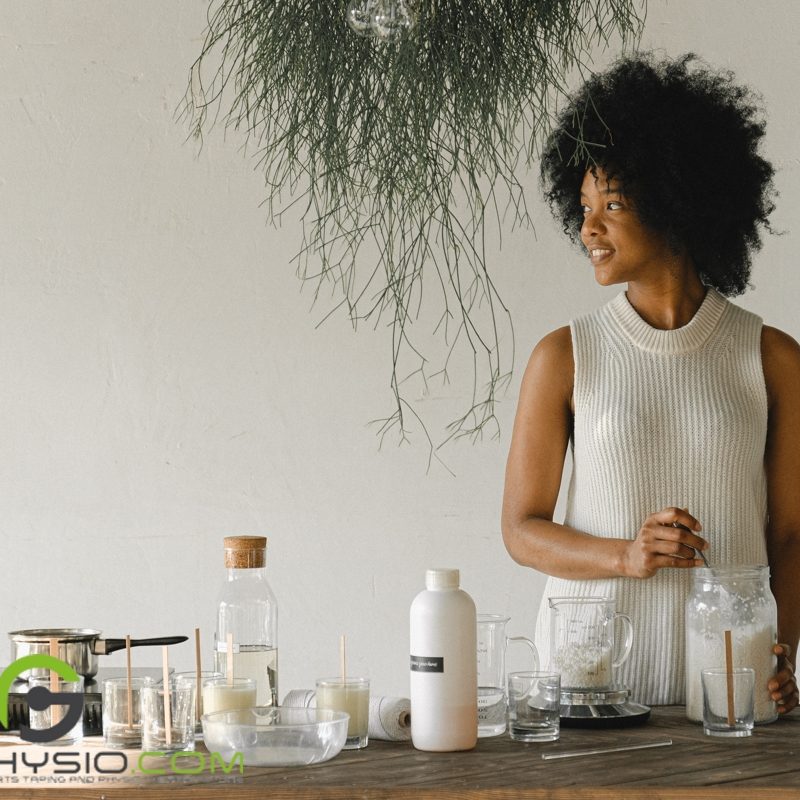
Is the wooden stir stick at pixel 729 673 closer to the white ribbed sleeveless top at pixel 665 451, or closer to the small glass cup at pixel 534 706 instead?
the small glass cup at pixel 534 706

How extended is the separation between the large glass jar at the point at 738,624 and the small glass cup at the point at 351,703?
0.42m

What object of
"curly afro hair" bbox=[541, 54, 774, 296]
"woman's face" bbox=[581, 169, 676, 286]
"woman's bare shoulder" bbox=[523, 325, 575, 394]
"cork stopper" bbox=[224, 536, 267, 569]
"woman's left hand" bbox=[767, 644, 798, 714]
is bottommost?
"woman's left hand" bbox=[767, 644, 798, 714]

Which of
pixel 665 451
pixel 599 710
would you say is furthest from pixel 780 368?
pixel 599 710

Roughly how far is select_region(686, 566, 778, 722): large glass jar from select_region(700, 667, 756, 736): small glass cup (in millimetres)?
55

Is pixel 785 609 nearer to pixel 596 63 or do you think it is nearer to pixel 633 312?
pixel 633 312

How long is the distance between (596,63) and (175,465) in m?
1.46

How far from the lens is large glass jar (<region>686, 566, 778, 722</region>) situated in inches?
54.6

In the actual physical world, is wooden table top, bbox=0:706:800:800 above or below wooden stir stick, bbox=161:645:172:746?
below

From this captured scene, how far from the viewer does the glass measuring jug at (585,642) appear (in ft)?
4.56

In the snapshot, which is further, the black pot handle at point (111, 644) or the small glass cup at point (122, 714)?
the black pot handle at point (111, 644)

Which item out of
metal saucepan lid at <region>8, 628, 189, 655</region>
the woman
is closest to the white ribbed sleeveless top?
the woman

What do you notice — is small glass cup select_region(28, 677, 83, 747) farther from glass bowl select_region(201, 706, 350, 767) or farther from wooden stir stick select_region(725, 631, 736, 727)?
wooden stir stick select_region(725, 631, 736, 727)

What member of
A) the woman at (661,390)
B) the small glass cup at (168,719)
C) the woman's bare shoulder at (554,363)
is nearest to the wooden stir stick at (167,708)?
the small glass cup at (168,719)

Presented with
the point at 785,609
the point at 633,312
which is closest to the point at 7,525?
the point at 633,312
